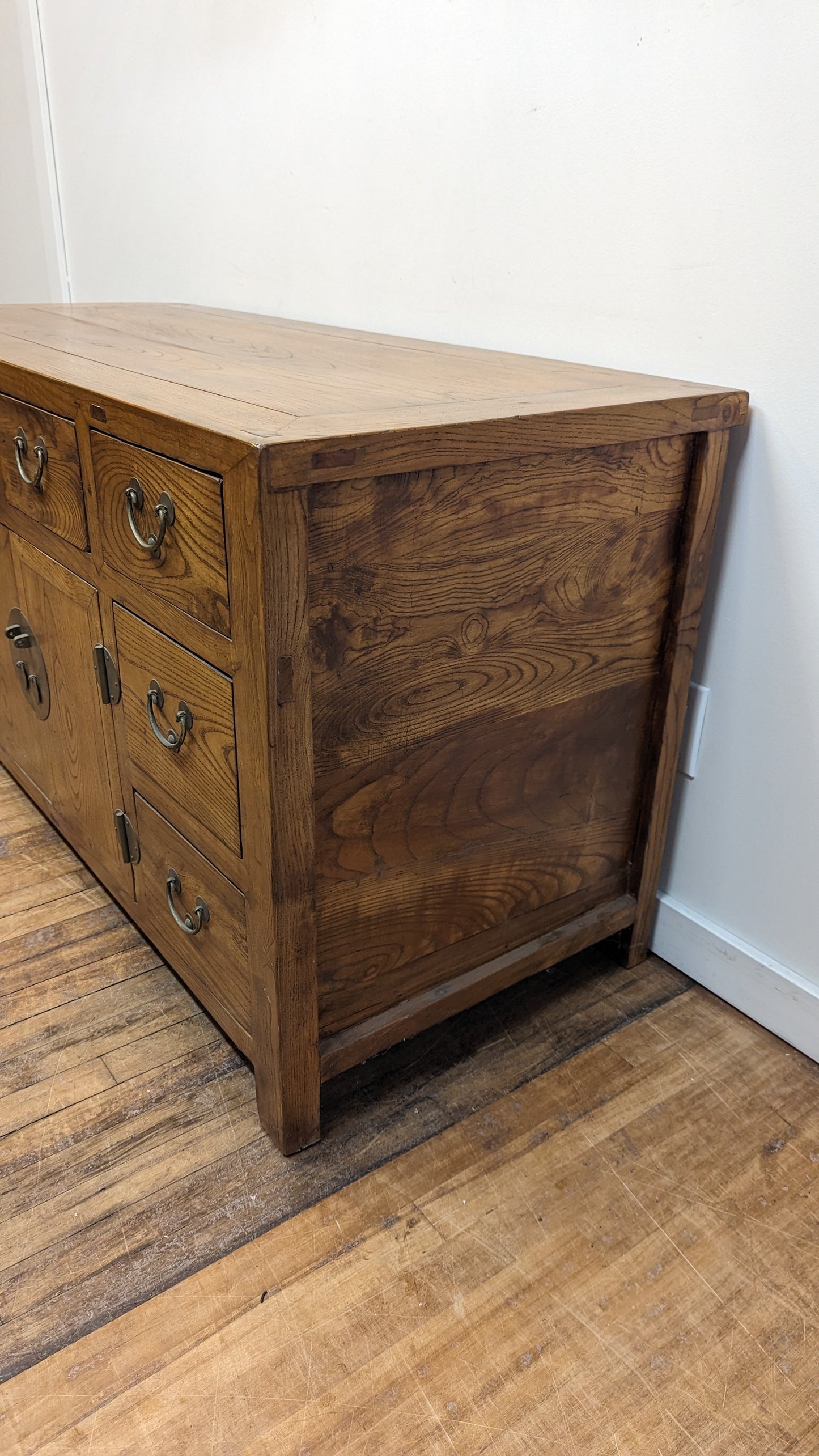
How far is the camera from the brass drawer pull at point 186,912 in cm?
99

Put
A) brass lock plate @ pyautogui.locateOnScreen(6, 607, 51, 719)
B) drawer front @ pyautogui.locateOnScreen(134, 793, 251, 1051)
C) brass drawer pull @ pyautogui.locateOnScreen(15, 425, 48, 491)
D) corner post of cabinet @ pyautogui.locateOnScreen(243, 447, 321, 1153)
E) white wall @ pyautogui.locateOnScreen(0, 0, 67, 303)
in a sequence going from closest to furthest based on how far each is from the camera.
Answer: corner post of cabinet @ pyautogui.locateOnScreen(243, 447, 321, 1153) → drawer front @ pyautogui.locateOnScreen(134, 793, 251, 1051) → brass drawer pull @ pyautogui.locateOnScreen(15, 425, 48, 491) → brass lock plate @ pyautogui.locateOnScreen(6, 607, 51, 719) → white wall @ pyautogui.locateOnScreen(0, 0, 67, 303)

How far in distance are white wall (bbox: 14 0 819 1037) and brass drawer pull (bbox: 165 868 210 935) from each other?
0.57 m

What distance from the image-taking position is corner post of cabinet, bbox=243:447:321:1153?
0.72m

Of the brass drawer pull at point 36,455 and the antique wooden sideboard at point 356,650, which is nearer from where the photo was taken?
the antique wooden sideboard at point 356,650

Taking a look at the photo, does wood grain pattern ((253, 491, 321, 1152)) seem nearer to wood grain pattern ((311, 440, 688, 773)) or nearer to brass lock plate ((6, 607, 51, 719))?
wood grain pattern ((311, 440, 688, 773))

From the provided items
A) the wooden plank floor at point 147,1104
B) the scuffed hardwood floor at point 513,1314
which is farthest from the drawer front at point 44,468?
the scuffed hardwood floor at point 513,1314

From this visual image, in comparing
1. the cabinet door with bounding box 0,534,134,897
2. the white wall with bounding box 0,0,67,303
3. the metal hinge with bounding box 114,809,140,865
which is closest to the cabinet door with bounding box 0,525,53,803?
the cabinet door with bounding box 0,534,134,897

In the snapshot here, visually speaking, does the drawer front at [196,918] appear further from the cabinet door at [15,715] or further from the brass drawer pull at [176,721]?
the cabinet door at [15,715]

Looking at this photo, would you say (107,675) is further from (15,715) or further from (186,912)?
(15,715)

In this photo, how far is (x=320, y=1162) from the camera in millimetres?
955

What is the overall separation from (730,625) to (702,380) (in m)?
0.26

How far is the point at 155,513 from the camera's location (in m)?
0.85

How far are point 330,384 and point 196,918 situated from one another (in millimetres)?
536

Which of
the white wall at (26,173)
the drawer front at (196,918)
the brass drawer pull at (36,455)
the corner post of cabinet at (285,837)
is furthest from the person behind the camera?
the white wall at (26,173)
